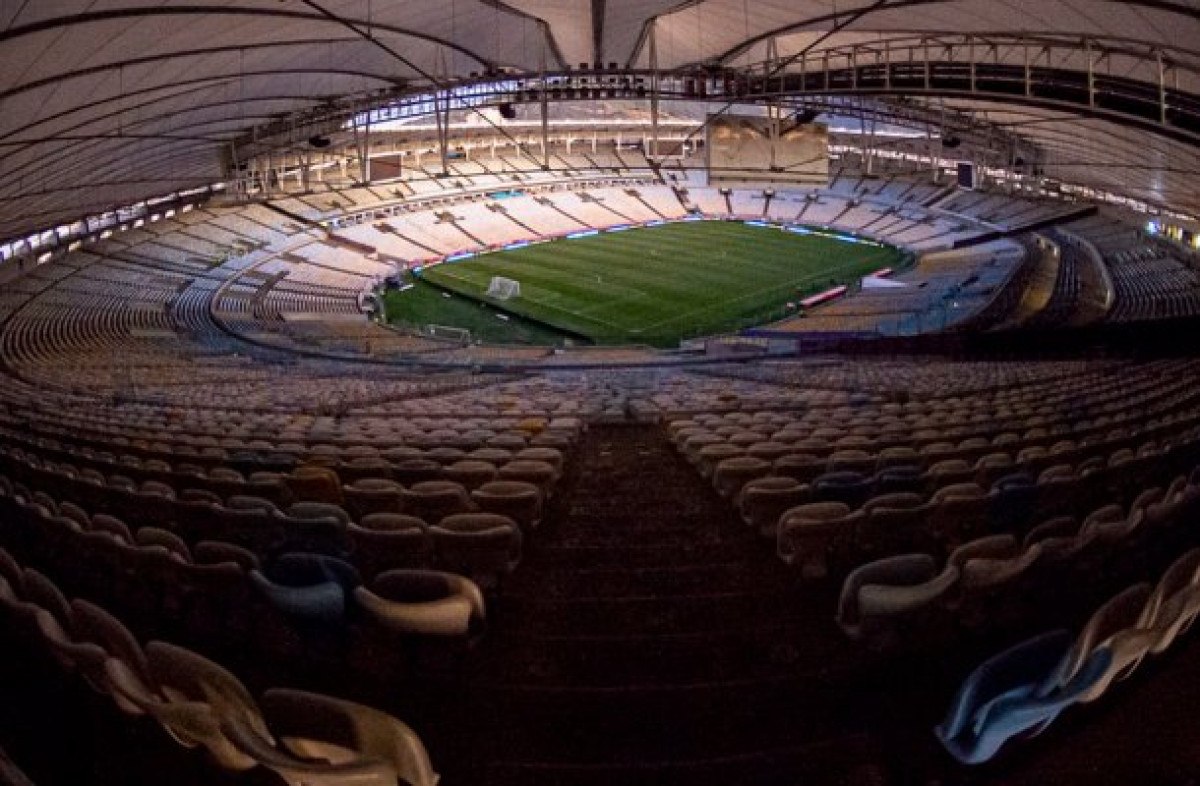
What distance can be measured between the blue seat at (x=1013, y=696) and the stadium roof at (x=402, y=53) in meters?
15.8

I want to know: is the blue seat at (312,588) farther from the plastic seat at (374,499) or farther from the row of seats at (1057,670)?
the row of seats at (1057,670)

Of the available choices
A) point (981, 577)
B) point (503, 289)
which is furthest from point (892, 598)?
point (503, 289)

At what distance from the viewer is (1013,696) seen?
10.8ft

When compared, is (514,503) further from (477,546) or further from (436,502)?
(477,546)

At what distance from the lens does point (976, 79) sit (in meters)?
20.5

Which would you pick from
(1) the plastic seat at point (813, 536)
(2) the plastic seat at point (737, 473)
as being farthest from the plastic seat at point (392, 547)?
(2) the plastic seat at point (737, 473)

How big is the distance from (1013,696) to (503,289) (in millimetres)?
40989

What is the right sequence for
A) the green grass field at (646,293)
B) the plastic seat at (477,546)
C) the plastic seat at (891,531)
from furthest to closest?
the green grass field at (646,293), the plastic seat at (891,531), the plastic seat at (477,546)

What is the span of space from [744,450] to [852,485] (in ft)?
6.29

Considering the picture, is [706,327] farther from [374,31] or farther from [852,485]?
[852,485]

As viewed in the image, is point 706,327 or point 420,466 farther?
point 706,327

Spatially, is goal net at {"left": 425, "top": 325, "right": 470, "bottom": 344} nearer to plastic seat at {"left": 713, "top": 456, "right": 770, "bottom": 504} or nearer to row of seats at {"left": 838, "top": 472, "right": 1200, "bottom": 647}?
plastic seat at {"left": 713, "top": 456, "right": 770, "bottom": 504}

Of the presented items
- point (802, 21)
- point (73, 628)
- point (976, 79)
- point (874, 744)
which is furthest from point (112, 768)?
point (802, 21)

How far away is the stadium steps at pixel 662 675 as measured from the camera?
3512 mm
